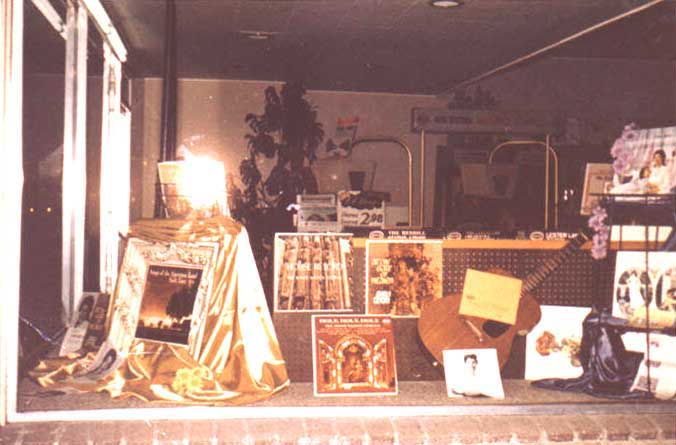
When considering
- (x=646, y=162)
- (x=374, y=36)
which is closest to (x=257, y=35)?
(x=374, y=36)

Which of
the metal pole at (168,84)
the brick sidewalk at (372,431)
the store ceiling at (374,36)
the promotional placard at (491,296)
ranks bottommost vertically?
the brick sidewalk at (372,431)

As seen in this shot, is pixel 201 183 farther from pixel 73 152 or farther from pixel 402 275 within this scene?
pixel 73 152

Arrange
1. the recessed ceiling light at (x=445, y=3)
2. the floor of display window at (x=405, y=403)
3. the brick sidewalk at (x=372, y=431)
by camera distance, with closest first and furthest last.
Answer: the brick sidewalk at (x=372, y=431) < the floor of display window at (x=405, y=403) < the recessed ceiling light at (x=445, y=3)

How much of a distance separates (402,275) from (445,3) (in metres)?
2.39

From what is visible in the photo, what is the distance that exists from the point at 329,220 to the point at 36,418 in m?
4.15

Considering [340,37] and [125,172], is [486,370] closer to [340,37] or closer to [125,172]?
[340,37]

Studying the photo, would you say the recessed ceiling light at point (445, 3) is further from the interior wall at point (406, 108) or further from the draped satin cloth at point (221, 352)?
the interior wall at point (406, 108)

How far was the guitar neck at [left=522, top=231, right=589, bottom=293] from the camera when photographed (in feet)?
11.4

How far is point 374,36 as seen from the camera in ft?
20.5

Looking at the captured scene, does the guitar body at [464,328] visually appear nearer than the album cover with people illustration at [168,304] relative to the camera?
No

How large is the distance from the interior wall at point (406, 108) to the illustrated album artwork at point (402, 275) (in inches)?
211

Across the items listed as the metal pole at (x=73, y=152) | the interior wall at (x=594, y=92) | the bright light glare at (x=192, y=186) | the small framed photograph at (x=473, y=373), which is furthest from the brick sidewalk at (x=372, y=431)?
the interior wall at (x=594, y=92)

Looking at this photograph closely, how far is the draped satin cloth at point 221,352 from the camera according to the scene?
10.3 feet

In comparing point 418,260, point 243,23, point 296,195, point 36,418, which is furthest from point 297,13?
point 36,418
